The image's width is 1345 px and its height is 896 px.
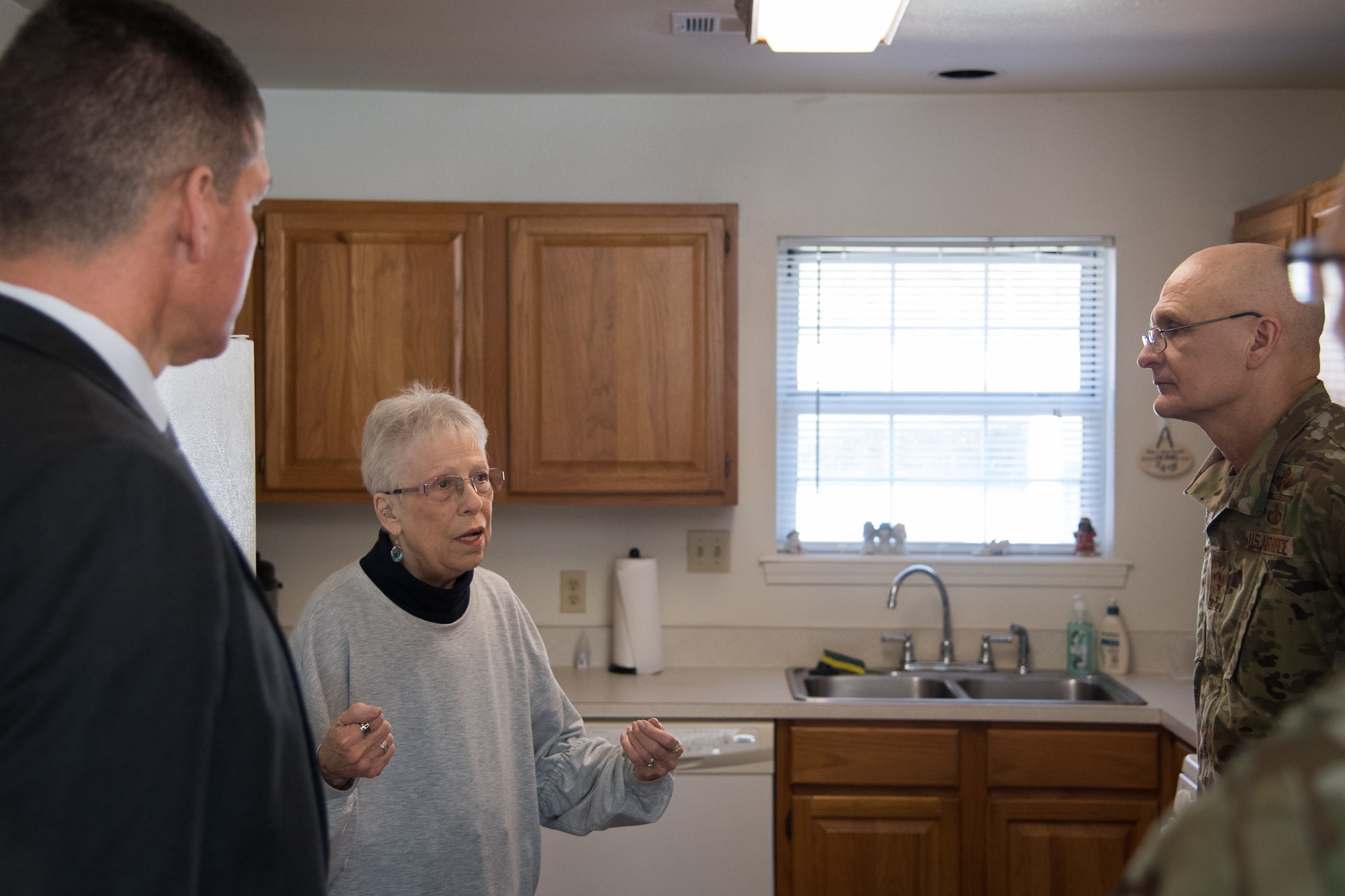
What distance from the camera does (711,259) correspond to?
3012mm

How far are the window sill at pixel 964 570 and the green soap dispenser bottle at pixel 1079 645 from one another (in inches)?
4.8

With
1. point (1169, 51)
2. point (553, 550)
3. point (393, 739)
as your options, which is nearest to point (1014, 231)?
point (1169, 51)

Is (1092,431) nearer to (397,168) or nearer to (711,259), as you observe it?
(711,259)

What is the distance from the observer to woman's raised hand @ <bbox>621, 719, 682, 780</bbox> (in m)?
1.69

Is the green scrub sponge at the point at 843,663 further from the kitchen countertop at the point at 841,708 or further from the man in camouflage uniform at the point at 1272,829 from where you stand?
the man in camouflage uniform at the point at 1272,829

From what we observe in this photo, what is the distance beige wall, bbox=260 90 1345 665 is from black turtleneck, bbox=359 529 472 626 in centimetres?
163

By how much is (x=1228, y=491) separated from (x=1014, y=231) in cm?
177

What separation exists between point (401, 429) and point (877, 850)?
174cm

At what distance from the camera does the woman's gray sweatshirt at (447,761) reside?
163 centimetres

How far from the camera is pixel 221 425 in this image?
1.71m

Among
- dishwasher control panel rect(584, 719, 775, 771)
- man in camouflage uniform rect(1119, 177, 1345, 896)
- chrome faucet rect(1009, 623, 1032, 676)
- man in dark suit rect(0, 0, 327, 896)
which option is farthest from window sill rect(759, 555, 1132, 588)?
man in camouflage uniform rect(1119, 177, 1345, 896)

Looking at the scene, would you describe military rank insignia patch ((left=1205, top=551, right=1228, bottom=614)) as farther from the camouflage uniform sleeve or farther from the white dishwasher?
the camouflage uniform sleeve

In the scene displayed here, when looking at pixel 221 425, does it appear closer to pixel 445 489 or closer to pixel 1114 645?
pixel 445 489

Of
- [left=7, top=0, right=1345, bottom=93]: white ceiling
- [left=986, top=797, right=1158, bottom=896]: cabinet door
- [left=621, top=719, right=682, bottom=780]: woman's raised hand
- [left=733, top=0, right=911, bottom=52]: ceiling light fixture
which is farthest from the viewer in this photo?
[left=986, top=797, right=1158, bottom=896]: cabinet door
